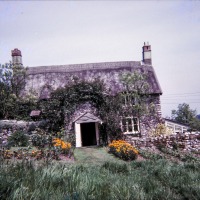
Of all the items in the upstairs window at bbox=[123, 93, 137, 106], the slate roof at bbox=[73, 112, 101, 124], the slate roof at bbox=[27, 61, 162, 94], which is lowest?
the slate roof at bbox=[73, 112, 101, 124]

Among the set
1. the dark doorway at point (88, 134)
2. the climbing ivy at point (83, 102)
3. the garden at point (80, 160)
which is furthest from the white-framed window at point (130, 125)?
the dark doorway at point (88, 134)

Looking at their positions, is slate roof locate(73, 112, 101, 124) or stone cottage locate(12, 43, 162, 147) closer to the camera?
slate roof locate(73, 112, 101, 124)

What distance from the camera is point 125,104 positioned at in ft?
69.2

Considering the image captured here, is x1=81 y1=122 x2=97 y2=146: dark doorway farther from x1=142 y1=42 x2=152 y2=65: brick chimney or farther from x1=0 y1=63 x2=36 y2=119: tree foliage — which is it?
x1=142 y1=42 x2=152 y2=65: brick chimney

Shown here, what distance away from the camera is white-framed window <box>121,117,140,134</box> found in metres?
21.3

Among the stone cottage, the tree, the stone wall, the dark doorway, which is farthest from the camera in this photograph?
the tree

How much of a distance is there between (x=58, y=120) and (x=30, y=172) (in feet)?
48.3

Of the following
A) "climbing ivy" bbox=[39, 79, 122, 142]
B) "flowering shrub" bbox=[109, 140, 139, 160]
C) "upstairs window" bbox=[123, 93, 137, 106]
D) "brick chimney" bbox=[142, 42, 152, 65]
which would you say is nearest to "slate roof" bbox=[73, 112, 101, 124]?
"climbing ivy" bbox=[39, 79, 122, 142]

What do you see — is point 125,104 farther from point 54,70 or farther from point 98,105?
point 54,70

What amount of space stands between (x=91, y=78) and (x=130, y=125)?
614cm

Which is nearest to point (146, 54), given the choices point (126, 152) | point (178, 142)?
point (178, 142)

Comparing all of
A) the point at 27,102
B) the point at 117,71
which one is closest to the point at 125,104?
the point at 117,71

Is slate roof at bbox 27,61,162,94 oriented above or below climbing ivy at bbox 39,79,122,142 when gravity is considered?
above

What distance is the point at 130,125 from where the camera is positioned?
21734 millimetres
